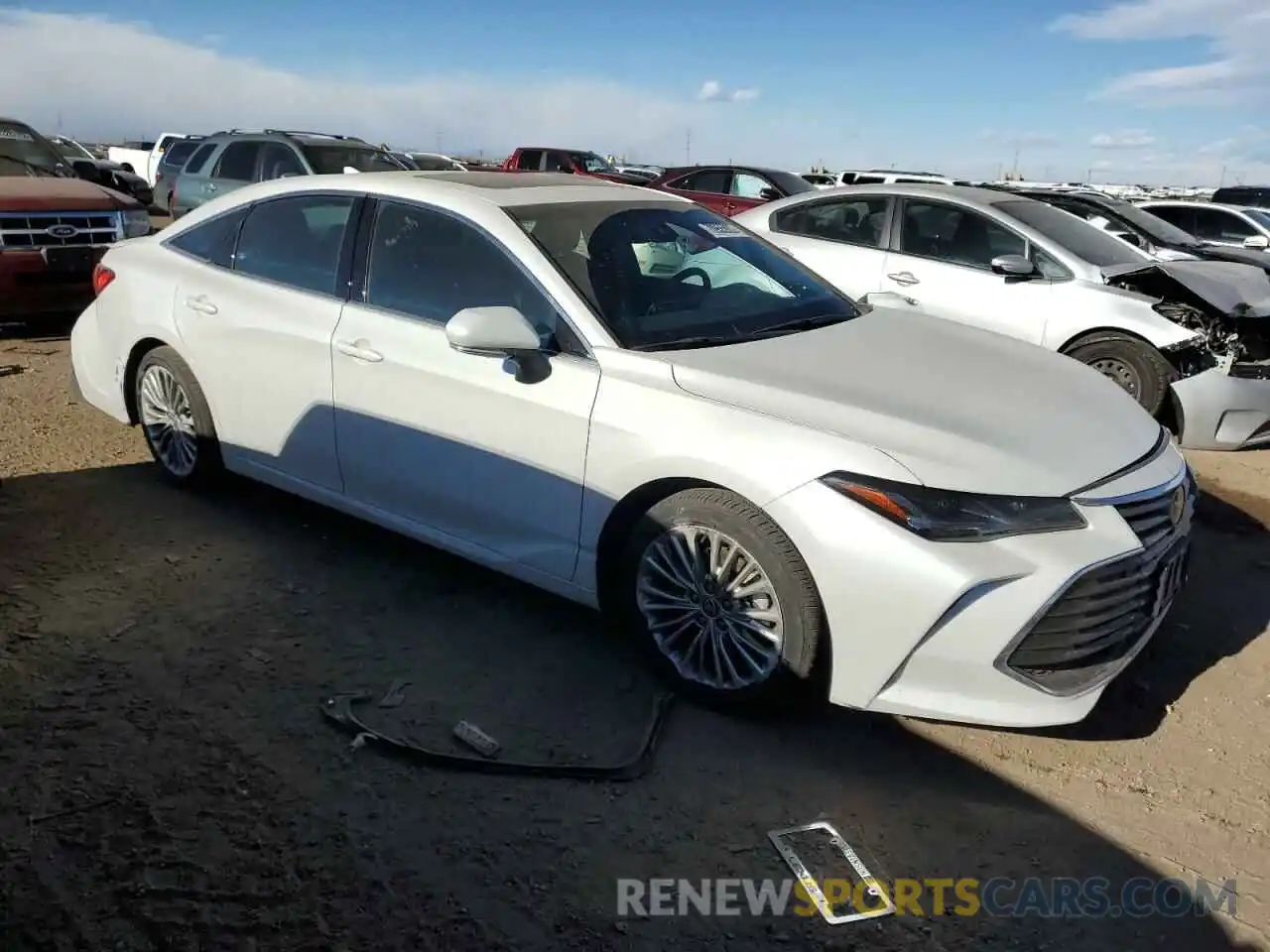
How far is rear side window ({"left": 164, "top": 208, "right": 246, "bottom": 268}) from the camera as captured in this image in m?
4.77

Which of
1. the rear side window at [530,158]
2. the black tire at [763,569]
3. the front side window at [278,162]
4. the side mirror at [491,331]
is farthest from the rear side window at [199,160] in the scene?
the black tire at [763,569]

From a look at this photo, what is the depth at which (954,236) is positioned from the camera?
7500 mm

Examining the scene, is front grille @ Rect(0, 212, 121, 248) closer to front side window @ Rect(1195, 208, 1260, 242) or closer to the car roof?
the car roof

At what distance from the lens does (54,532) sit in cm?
459

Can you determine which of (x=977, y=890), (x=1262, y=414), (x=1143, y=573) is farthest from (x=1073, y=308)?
(x=977, y=890)

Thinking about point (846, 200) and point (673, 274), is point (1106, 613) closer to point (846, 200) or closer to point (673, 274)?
point (673, 274)

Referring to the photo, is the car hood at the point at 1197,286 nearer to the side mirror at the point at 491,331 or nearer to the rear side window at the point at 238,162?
the side mirror at the point at 491,331

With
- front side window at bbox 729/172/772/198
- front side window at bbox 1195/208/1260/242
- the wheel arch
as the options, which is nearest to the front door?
the wheel arch

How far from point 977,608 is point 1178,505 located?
1003mm

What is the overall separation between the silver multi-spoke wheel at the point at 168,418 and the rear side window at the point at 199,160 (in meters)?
9.03

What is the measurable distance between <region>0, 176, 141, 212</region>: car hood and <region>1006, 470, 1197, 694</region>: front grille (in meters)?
8.23

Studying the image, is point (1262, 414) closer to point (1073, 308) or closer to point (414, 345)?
point (1073, 308)

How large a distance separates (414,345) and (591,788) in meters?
1.83

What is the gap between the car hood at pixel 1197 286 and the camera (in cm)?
656
